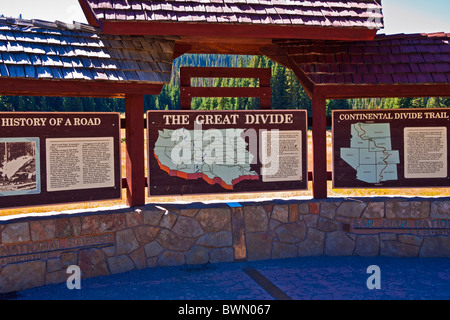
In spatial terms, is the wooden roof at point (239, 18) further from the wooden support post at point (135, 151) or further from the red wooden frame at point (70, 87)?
the wooden support post at point (135, 151)

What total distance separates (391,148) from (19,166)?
5.63 m

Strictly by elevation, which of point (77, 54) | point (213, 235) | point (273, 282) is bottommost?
point (273, 282)

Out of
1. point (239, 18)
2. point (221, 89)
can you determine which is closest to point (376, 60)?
point (239, 18)

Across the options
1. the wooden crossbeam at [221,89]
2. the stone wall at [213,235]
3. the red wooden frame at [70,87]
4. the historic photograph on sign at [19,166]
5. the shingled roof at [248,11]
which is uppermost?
the shingled roof at [248,11]

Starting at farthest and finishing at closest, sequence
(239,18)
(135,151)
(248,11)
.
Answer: (135,151) → (248,11) → (239,18)

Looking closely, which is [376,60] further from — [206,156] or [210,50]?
[206,156]

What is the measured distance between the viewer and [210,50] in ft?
23.8

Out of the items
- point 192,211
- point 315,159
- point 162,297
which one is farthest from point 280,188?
point 162,297

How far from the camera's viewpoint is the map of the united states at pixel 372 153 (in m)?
7.46

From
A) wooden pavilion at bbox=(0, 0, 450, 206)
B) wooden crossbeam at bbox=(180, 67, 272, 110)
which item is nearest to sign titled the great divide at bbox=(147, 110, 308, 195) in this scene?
wooden pavilion at bbox=(0, 0, 450, 206)

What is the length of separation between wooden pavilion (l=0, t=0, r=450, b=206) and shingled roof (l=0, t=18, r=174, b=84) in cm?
1

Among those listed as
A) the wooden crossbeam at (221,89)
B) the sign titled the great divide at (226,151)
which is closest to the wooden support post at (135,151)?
the sign titled the great divide at (226,151)

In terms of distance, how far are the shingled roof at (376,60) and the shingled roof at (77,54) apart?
7.14 ft

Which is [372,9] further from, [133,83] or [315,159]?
[133,83]
